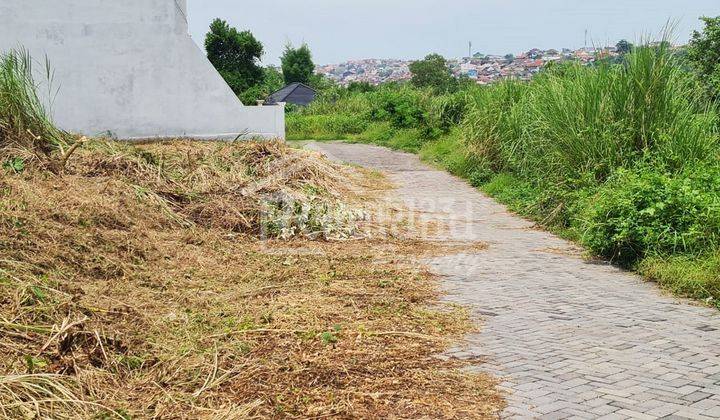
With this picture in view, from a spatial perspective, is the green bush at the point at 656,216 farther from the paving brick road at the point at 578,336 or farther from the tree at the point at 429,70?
the tree at the point at 429,70

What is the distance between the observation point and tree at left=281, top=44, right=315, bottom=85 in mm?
67875

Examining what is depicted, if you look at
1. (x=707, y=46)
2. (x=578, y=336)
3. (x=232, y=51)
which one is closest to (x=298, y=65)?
(x=232, y=51)

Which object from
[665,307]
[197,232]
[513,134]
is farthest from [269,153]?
[665,307]

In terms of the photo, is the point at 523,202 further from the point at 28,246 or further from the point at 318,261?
the point at 28,246

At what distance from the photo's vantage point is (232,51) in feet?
144

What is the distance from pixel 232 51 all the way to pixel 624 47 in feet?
118

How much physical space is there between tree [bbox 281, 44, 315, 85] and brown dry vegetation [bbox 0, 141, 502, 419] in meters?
57.8

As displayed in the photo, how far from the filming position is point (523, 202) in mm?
12352

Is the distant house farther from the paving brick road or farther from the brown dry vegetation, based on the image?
the paving brick road

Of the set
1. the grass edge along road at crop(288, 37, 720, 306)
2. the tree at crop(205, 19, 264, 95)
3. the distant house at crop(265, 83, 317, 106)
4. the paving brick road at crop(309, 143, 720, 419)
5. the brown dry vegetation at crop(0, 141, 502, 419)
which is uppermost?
the tree at crop(205, 19, 264, 95)

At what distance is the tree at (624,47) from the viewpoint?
1038 centimetres

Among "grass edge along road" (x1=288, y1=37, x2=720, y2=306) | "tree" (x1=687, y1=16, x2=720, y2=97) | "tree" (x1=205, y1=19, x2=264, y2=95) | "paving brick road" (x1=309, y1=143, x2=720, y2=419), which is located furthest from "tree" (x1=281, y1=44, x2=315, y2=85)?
Answer: "paving brick road" (x1=309, y1=143, x2=720, y2=419)

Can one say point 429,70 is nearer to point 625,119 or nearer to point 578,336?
point 625,119

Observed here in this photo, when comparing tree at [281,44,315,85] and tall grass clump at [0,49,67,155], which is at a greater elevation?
tree at [281,44,315,85]
